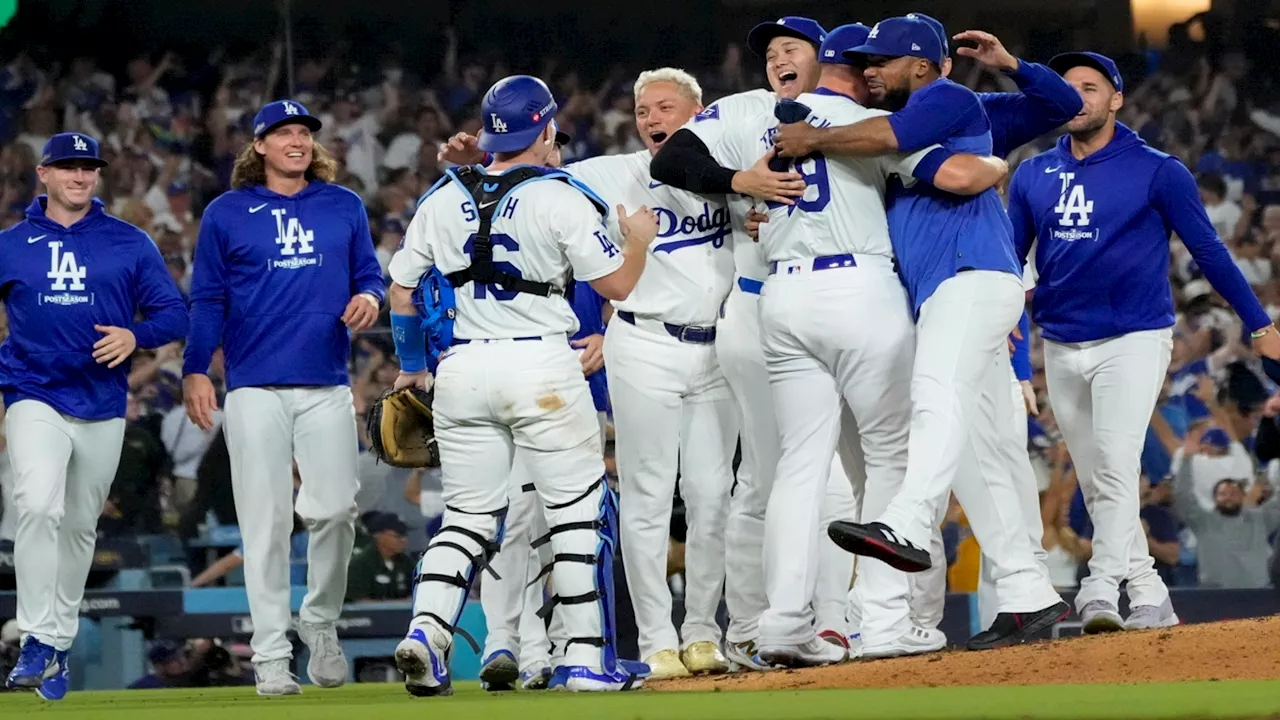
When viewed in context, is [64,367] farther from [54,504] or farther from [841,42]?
[841,42]

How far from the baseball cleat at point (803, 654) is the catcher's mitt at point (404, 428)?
138cm

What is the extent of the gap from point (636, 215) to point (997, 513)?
5.28ft

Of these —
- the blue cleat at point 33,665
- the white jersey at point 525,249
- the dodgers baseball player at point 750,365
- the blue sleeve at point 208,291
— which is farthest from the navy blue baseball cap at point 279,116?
the blue cleat at point 33,665

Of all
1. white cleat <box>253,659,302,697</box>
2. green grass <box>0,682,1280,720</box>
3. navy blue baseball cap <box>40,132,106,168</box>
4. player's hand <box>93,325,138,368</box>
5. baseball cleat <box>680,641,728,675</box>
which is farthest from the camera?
navy blue baseball cap <box>40,132,106,168</box>

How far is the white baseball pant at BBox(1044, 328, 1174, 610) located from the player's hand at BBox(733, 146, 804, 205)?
1.86 metres

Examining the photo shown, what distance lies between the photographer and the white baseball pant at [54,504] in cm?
716

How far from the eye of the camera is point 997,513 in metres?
5.96

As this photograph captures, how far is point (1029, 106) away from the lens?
6.07 meters

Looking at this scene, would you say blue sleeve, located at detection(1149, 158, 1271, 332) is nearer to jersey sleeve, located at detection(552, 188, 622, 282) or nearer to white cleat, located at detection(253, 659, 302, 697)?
jersey sleeve, located at detection(552, 188, 622, 282)

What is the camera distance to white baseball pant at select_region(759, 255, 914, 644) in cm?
572

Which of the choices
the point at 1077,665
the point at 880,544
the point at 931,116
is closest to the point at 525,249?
the point at 931,116

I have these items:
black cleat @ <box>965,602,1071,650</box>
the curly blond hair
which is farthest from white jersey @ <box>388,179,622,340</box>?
the curly blond hair

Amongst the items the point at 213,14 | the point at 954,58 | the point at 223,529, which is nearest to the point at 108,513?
Answer: the point at 223,529

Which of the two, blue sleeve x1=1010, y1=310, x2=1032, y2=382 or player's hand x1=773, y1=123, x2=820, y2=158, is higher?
player's hand x1=773, y1=123, x2=820, y2=158
